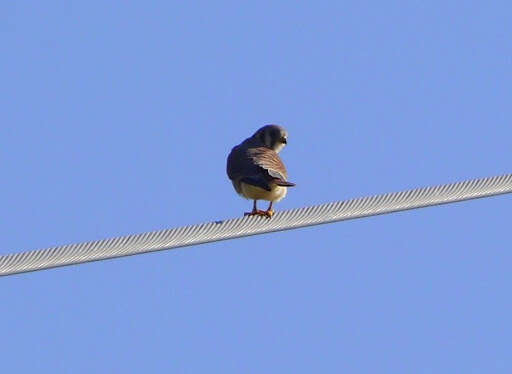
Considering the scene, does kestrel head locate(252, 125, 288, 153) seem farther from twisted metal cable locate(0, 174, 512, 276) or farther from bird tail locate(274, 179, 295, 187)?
twisted metal cable locate(0, 174, 512, 276)

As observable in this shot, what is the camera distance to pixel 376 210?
10219 millimetres

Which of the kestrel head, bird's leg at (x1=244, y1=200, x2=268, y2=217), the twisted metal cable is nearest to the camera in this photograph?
the twisted metal cable

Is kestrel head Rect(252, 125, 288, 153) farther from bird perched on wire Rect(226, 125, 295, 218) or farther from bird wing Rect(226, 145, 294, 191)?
bird wing Rect(226, 145, 294, 191)

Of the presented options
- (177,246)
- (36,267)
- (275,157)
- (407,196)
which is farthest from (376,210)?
(275,157)

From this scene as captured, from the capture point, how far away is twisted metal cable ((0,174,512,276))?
9.82 metres

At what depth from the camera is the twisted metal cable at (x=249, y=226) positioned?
9820mm

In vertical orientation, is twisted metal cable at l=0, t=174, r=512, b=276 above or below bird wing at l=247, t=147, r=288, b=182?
above

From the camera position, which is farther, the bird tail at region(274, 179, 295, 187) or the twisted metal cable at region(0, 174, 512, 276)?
the bird tail at region(274, 179, 295, 187)

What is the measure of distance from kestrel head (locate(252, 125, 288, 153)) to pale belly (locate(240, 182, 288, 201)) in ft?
3.21

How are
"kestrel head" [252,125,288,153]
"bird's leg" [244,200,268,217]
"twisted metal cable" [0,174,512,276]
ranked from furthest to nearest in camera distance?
1. "kestrel head" [252,125,288,153]
2. "bird's leg" [244,200,268,217]
3. "twisted metal cable" [0,174,512,276]

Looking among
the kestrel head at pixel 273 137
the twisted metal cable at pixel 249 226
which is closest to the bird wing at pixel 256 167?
the kestrel head at pixel 273 137

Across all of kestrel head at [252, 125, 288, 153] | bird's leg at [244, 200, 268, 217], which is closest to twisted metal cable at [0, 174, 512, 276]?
bird's leg at [244, 200, 268, 217]

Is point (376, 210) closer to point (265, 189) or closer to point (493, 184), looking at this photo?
point (493, 184)

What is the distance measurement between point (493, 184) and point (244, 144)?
3894 mm
